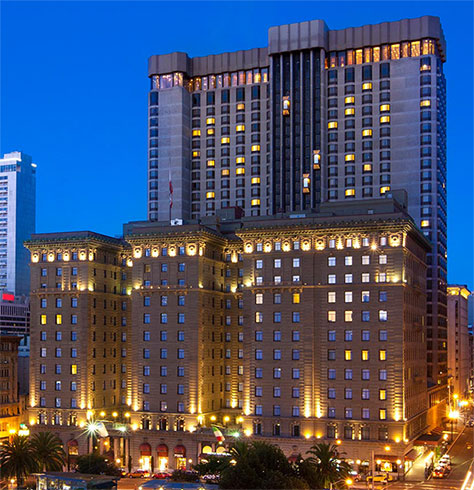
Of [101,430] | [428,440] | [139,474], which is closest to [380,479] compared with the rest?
[428,440]

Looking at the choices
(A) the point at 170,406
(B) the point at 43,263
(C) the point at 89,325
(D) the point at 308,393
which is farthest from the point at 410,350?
(B) the point at 43,263

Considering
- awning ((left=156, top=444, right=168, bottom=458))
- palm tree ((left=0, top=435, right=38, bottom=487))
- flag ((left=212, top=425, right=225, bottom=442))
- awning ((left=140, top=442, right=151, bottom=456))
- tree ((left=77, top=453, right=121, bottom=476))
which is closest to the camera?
palm tree ((left=0, top=435, right=38, bottom=487))

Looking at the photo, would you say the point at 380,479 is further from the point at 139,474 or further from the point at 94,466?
the point at 94,466

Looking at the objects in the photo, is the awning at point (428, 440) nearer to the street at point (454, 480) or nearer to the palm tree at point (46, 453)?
the street at point (454, 480)

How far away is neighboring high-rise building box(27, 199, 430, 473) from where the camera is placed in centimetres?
14138

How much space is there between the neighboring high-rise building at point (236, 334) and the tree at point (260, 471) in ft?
131

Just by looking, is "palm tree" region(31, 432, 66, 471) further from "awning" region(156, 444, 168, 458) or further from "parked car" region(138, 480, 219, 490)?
"parked car" region(138, 480, 219, 490)

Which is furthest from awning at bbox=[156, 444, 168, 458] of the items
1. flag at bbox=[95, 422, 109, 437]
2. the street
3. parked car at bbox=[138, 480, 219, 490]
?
parked car at bbox=[138, 480, 219, 490]

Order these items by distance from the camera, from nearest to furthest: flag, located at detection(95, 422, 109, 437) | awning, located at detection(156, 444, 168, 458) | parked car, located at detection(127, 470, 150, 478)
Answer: parked car, located at detection(127, 470, 150, 478)
awning, located at detection(156, 444, 168, 458)
flag, located at detection(95, 422, 109, 437)

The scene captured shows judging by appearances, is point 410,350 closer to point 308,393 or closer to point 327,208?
point 308,393

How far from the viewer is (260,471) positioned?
9894 cm

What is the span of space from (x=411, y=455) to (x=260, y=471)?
5106 centimetres

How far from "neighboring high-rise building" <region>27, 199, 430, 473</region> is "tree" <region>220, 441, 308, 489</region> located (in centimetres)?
4006

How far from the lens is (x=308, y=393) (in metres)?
144
